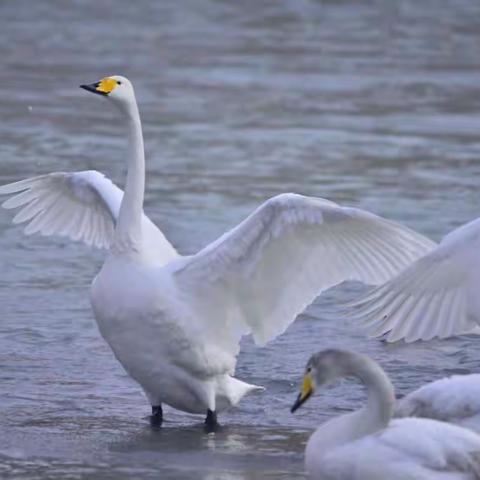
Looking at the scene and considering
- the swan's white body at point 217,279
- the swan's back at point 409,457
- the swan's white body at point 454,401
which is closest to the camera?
the swan's back at point 409,457

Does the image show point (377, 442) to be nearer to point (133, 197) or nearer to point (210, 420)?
point (210, 420)

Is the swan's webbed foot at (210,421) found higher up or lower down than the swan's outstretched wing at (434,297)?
lower down

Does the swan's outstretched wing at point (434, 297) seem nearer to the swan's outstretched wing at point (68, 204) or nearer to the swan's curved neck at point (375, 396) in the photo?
the swan's curved neck at point (375, 396)

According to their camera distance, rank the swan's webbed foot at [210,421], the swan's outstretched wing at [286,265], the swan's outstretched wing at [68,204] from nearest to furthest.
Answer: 1. the swan's outstretched wing at [286,265]
2. the swan's webbed foot at [210,421]
3. the swan's outstretched wing at [68,204]

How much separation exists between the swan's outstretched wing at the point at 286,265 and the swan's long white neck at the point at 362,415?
1561 mm

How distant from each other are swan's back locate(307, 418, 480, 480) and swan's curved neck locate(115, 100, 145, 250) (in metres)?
2.15

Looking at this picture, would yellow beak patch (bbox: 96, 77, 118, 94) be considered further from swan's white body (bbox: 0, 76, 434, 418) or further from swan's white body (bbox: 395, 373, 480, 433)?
swan's white body (bbox: 395, 373, 480, 433)

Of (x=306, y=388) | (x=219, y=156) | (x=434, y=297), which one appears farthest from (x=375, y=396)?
(x=219, y=156)

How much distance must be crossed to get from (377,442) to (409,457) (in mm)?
162

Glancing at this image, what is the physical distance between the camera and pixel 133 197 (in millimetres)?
9070

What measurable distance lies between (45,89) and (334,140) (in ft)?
17.0

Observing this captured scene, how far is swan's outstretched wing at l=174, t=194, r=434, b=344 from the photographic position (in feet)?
29.1

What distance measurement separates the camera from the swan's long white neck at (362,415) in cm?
726

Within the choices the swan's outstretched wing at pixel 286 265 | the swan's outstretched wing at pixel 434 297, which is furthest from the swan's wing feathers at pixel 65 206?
the swan's outstretched wing at pixel 434 297
